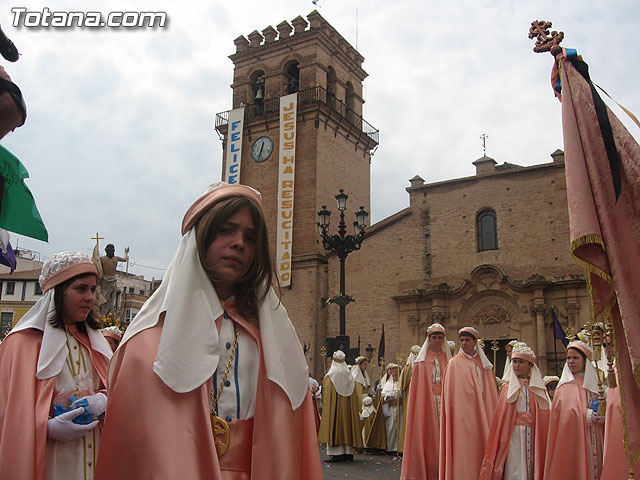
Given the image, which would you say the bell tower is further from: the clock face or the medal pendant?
the medal pendant

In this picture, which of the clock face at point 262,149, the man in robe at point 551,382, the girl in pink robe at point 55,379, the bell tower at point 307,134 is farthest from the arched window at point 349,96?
the girl in pink robe at point 55,379

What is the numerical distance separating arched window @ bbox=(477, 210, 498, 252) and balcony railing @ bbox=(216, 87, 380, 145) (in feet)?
31.1

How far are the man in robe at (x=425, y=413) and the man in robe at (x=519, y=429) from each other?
167cm

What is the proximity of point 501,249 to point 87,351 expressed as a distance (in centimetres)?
2446

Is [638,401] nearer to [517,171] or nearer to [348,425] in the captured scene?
[348,425]

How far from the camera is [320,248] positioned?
29438 millimetres

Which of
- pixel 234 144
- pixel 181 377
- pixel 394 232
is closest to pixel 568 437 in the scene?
pixel 181 377

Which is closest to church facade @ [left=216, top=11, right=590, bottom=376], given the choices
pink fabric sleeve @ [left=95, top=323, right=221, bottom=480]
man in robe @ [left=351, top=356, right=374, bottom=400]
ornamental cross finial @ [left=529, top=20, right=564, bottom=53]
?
man in robe @ [left=351, top=356, right=374, bottom=400]

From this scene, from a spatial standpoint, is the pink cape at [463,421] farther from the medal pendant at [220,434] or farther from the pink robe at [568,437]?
the medal pendant at [220,434]

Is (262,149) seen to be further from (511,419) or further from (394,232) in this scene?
(511,419)

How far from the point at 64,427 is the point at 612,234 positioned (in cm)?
306

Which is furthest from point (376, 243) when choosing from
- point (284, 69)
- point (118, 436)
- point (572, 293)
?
point (118, 436)

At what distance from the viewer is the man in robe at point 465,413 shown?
789 cm

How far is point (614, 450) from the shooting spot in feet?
18.4
